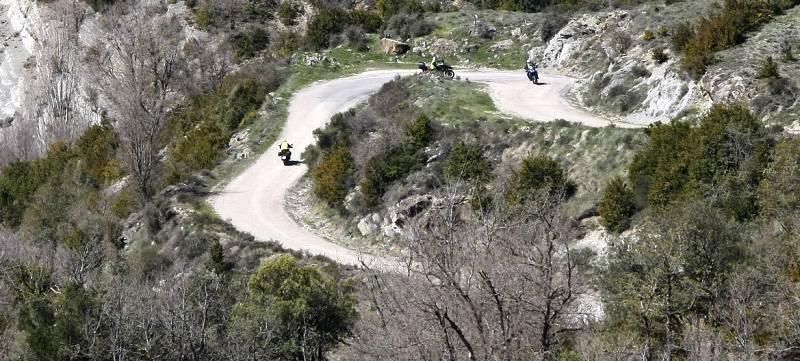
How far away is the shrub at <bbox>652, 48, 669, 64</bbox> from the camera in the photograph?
120ft

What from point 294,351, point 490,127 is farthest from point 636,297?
point 490,127

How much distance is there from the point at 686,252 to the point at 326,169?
70.1 feet

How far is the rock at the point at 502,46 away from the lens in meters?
55.8

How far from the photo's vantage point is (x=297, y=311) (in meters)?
21.8

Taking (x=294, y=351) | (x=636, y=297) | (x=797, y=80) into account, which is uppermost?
(x=797, y=80)

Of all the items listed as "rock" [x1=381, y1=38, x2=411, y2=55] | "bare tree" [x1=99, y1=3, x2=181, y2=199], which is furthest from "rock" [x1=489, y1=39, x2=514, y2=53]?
"bare tree" [x1=99, y1=3, x2=181, y2=199]

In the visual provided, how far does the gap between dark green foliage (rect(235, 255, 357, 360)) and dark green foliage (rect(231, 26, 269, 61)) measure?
48630mm

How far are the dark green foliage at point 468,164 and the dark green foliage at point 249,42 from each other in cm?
4038

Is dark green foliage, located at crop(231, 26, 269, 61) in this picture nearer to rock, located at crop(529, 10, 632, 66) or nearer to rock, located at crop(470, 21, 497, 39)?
rock, located at crop(470, 21, 497, 39)

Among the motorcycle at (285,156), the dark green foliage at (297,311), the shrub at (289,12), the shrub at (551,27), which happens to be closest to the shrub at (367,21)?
the shrub at (289,12)

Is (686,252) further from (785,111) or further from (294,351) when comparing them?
(785,111)

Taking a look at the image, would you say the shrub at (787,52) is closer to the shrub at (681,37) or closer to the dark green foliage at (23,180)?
the shrub at (681,37)

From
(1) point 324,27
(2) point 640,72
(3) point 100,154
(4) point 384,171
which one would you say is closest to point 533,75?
(2) point 640,72

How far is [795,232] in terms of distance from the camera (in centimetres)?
1892
